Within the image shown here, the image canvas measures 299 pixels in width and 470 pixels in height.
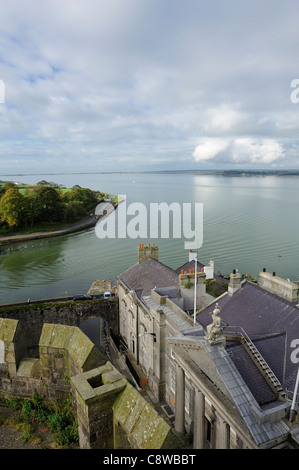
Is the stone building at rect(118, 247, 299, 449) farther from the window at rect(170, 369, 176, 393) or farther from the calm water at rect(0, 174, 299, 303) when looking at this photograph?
the calm water at rect(0, 174, 299, 303)

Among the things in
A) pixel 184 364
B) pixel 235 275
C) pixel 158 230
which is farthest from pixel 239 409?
pixel 158 230

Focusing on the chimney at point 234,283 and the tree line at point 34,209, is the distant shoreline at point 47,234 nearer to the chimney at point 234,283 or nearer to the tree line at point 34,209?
the tree line at point 34,209

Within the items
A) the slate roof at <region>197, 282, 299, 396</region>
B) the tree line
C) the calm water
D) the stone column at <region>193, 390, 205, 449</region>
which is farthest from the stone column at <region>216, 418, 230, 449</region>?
the tree line

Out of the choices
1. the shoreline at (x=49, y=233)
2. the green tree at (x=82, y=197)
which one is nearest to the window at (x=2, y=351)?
the shoreline at (x=49, y=233)

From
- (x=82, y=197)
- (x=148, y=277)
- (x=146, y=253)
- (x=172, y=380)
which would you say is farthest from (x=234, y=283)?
(x=82, y=197)

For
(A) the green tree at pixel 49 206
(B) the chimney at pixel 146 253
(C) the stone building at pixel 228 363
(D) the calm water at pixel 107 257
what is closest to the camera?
(C) the stone building at pixel 228 363
